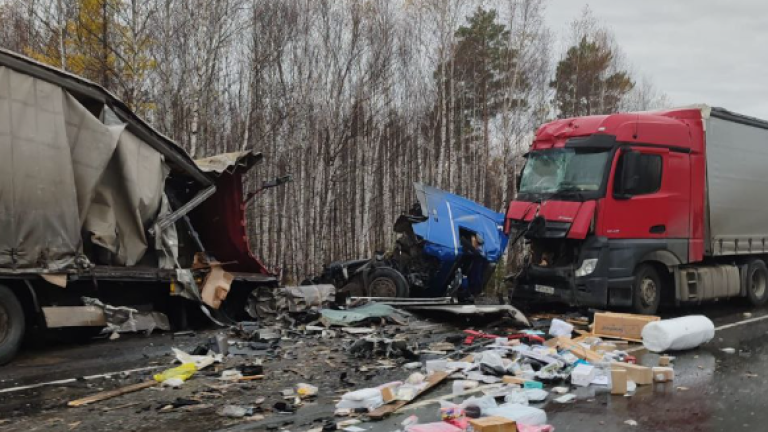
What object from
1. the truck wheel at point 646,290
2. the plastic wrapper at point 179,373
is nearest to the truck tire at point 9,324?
the plastic wrapper at point 179,373

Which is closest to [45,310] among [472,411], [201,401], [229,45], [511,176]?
[201,401]

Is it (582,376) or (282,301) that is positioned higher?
(282,301)

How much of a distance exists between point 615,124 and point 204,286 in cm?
731

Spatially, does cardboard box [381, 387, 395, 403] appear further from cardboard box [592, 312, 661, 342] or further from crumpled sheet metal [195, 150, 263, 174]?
crumpled sheet metal [195, 150, 263, 174]

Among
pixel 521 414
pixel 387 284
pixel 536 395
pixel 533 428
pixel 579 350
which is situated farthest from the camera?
pixel 387 284

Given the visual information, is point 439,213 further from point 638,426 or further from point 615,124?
point 638,426

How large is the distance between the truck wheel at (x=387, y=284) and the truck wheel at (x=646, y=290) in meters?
4.33

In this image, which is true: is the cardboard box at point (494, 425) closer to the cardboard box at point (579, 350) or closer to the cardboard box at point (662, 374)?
the cardboard box at point (662, 374)

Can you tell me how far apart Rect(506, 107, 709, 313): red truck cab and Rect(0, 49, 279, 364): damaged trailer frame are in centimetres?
504

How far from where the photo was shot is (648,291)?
10.6 metres

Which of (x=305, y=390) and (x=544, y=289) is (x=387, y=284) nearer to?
(x=544, y=289)

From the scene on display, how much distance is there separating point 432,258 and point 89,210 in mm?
6746

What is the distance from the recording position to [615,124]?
33.9 feet

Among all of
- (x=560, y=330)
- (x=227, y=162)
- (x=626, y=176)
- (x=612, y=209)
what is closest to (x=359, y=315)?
(x=560, y=330)
